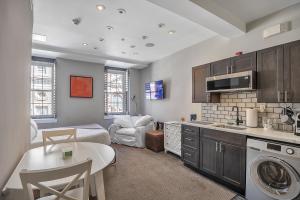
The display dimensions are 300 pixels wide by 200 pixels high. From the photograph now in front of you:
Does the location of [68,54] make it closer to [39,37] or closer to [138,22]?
[39,37]

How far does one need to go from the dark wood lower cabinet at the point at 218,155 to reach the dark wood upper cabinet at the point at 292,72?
2.70 feet

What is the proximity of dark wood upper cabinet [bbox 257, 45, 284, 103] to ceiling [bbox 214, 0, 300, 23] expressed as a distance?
0.68 metres

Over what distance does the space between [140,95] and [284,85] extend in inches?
185

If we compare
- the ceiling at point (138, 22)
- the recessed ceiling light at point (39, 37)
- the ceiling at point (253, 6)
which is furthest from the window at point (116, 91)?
the ceiling at point (253, 6)

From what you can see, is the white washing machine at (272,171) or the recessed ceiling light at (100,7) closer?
the white washing machine at (272,171)

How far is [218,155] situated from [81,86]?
4.50 meters

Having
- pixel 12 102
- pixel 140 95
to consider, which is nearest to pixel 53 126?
pixel 140 95

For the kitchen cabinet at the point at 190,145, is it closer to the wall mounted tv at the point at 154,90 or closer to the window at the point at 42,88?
the wall mounted tv at the point at 154,90

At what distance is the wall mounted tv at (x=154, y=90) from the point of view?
4.93m

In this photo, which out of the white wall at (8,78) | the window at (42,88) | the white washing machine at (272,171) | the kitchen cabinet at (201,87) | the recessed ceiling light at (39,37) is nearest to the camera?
the white wall at (8,78)

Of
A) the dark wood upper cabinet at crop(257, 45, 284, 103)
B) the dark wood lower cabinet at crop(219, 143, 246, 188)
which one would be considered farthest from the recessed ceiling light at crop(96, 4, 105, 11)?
the dark wood lower cabinet at crop(219, 143, 246, 188)

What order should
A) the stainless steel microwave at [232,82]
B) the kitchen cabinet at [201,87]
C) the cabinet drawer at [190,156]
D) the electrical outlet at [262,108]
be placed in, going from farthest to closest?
the kitchen cabinet at [201,87]
the cabinet drawer at [190,156]
the electrical outlet at [262,108]
the stainless steel microwave at [232,82]

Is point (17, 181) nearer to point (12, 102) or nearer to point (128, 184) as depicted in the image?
point (12, 102)

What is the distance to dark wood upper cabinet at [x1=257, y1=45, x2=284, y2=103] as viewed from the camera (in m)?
2.19
